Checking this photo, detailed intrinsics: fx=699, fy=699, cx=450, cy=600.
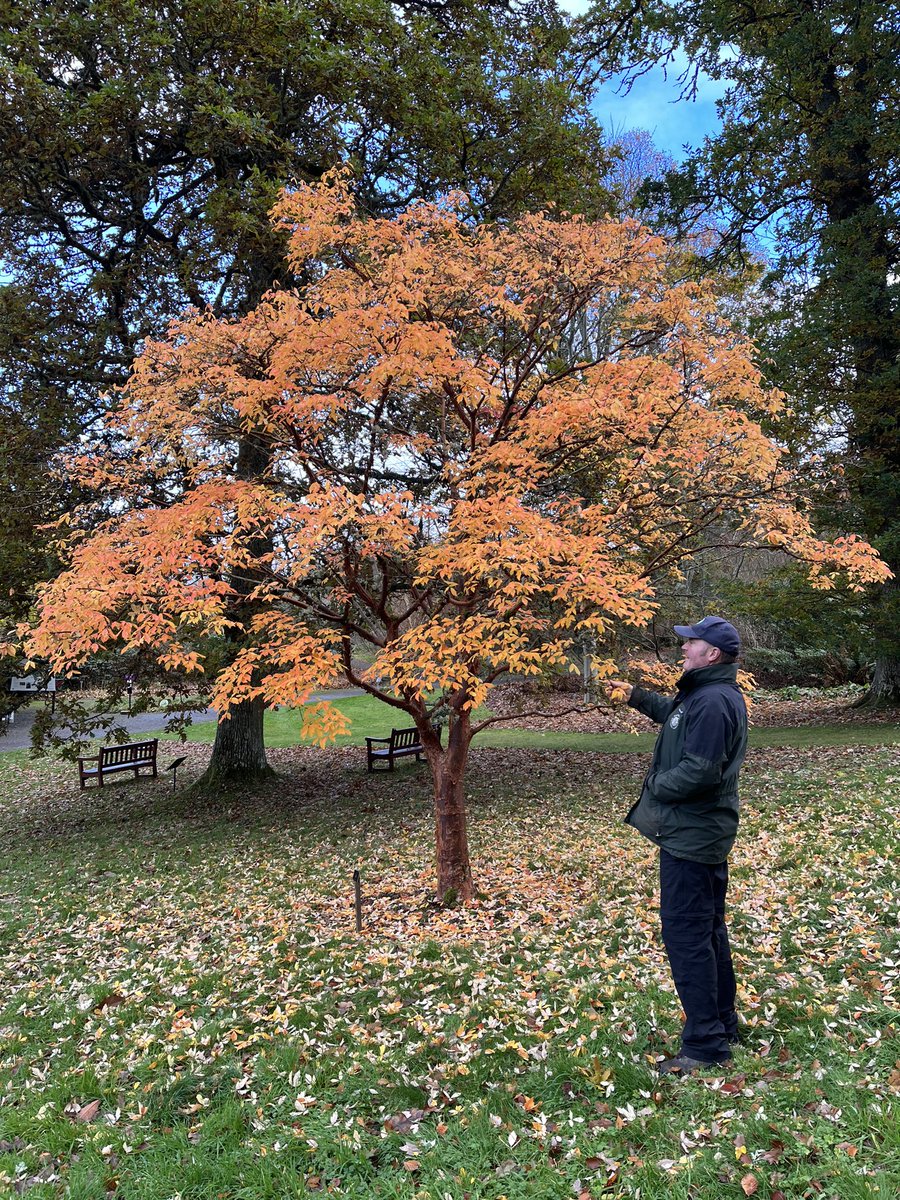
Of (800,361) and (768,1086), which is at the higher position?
(800,361)

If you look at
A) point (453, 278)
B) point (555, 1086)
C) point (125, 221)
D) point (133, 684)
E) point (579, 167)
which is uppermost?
point (579, 167)

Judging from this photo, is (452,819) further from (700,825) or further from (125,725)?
(125,725)

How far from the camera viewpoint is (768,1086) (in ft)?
8.79

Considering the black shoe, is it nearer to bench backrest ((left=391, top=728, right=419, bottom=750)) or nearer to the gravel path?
bench backrest ((left=391, top=728, right=419, bottom=750))

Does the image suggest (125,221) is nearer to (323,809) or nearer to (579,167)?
(579,167)

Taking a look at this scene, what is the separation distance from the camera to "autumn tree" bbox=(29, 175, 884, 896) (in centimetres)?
451

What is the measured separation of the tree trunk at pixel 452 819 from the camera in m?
5.66

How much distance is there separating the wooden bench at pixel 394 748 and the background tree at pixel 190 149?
4540mm

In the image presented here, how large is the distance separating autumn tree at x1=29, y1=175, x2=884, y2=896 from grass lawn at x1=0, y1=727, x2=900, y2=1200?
137cm

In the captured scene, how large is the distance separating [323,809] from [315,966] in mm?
5644

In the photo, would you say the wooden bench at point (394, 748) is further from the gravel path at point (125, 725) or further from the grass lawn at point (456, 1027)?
the gravel path at point (125, 725)

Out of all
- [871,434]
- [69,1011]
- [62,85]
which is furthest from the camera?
[871,434]

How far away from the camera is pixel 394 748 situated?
41.4ft

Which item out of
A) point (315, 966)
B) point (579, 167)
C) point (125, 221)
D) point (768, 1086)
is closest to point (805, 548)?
point (768, 1086)
